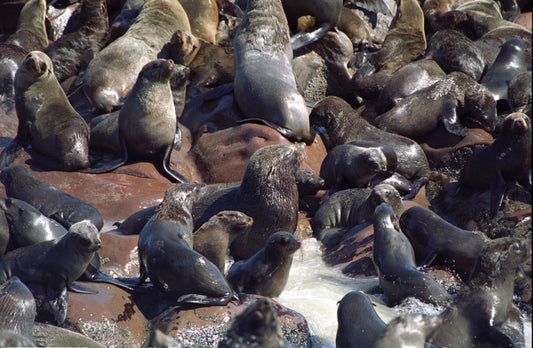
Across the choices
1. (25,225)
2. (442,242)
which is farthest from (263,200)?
(25,225)

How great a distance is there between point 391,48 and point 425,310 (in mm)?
8587

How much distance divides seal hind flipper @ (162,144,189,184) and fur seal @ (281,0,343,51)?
4.00 m

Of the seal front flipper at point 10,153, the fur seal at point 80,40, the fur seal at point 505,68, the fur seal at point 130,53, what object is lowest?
the fur seal at point 505,68

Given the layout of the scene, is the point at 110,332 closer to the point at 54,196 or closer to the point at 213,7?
the point at 54,196

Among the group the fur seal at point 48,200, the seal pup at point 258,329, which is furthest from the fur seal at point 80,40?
the seal pup at point 258,329

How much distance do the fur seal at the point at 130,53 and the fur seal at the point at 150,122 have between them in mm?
1587

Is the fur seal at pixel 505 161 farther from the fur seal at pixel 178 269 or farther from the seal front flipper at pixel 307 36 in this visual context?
the seal front flipper at pixel 307 36

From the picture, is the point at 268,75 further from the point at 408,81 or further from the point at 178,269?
the point at 178,269

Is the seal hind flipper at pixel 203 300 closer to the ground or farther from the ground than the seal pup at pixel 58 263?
closer to the ground

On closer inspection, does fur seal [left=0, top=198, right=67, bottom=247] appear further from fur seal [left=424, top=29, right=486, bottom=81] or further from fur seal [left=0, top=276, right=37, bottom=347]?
fur seal [left=424, top=29, right=486, bottom=81]

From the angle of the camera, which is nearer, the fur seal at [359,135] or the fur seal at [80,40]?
the fur seal at [359,135]

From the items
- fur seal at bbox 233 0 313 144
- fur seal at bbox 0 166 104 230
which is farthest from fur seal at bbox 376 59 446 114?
fur seal at bbox 0 166 104 230

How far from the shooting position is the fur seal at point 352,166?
10.0 meters

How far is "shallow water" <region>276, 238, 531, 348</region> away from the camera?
19.8 ft
